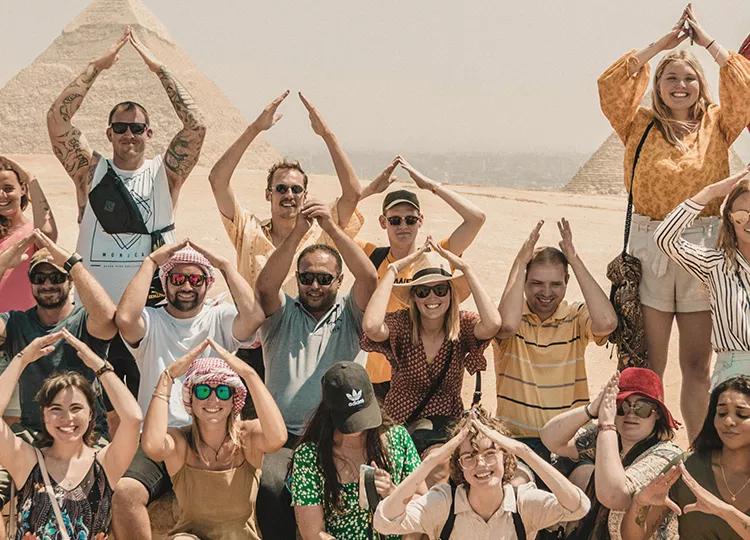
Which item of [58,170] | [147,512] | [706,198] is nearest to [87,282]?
[147,512]

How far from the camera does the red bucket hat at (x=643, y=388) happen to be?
5484 millimetres

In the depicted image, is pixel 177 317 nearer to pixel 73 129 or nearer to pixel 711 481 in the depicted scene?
pixel 73 129

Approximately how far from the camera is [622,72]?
671 centimetres

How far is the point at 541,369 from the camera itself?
624 centimetres

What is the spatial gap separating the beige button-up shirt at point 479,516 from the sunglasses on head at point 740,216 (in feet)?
5.81

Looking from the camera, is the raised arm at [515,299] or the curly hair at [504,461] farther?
the raised arm at [515,299]

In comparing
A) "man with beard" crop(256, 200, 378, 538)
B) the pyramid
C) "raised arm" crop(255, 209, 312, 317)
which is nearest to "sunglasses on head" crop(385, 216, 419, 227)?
"man with beard" crop(256, 200, 378, 538)

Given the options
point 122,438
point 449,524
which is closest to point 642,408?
point 449,524

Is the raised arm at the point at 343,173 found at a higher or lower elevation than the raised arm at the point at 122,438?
higher

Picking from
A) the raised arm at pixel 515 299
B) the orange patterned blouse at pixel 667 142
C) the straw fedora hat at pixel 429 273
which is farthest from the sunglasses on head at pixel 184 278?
the orange patterned blouse at pixel 667 142

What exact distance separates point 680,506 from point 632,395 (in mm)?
650

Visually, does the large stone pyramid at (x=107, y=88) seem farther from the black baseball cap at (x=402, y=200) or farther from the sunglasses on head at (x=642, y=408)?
the sunglasses on head at (x=642, y=408)

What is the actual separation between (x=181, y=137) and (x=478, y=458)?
325 cm

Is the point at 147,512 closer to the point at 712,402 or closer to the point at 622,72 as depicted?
the point at 712,402
